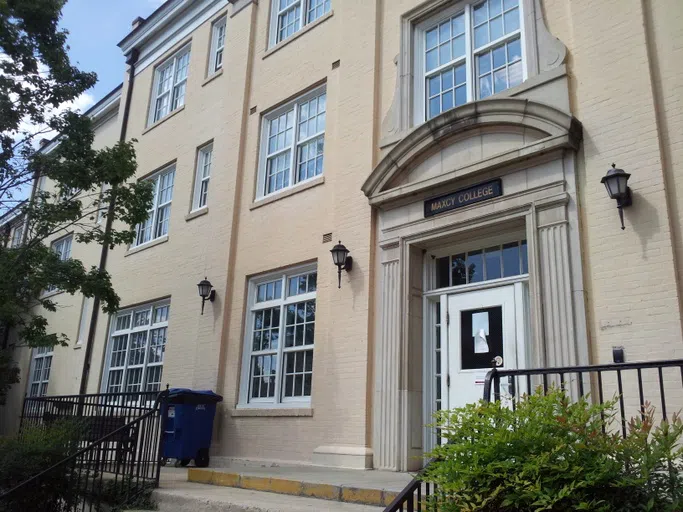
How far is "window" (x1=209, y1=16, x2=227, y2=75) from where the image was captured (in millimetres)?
15109

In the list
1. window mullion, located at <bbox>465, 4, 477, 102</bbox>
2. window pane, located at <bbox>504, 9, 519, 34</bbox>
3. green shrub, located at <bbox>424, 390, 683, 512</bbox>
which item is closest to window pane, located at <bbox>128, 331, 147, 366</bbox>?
window mullion, located at <bbox>465, 4, 477, 102</bbox>

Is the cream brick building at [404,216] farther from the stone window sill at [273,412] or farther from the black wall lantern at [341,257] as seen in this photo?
the black wall lantern at [341,257]

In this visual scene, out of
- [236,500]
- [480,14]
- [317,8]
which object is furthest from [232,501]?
[317,8]

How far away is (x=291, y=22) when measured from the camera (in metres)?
13.2

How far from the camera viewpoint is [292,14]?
521 inches

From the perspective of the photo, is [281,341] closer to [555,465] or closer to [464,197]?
[464,197]

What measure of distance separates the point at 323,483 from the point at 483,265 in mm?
3536

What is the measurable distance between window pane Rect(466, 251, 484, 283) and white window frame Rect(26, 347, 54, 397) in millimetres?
15057

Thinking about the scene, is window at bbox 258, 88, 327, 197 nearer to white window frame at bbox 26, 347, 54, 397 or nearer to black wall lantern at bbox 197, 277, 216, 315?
black wall lantern at bbox 197, 277, 216, 315

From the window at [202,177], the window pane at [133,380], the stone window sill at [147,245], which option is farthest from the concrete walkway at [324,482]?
the stone window sill at [147,245]

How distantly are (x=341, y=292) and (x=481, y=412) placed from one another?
5.70 metres

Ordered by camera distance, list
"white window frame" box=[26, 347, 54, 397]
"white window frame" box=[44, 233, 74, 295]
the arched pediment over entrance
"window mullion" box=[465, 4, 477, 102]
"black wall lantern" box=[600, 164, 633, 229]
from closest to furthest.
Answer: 1. "black wall lantern" box=[600, 164, 633, 229]
2. the arched pediment over entrance
3. "window mullion" box=[465, 4, 477, 102]
4. "white window frame" box=[26, 347, 54, 397]
5. "white window frame" box=[44, 233, 74, 295]

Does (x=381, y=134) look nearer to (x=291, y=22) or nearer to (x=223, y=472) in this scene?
(x=291, y=22)

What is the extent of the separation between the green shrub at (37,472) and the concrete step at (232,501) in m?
1.51
